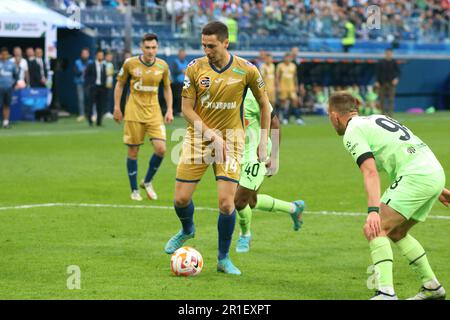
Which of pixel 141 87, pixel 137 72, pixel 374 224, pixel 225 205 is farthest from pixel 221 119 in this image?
pixel 141 87

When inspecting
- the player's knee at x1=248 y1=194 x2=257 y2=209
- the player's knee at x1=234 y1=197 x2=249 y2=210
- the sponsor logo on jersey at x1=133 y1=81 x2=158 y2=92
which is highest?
the sponsor logo on jersey at x1=133 y1=81 x2=158 y2=92

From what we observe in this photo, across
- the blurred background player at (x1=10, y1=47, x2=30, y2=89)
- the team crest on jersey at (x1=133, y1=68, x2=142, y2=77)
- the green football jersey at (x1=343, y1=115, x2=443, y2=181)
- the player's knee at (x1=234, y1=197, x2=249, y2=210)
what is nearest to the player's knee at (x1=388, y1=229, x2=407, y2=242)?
the green football jersey at (x1=343, y1=115, x2=443, y2=181)

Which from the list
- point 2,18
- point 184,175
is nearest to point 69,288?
point 184,175

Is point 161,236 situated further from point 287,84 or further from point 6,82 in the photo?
point 287,84

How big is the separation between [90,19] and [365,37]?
14701mm

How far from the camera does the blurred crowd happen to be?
38.6 meters

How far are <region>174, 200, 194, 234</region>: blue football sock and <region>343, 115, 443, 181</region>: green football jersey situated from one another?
2.66 metres

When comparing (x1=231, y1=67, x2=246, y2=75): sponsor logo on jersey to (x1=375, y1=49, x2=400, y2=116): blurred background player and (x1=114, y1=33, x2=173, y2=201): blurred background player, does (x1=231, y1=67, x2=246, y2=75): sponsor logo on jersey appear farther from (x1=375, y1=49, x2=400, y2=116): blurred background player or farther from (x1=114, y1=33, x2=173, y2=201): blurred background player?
(x1=375, y1=49, x2=400, y2=116): blurred background player

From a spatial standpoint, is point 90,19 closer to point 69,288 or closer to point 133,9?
point 133,9

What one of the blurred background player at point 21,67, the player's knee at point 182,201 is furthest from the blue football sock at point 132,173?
the blurred background player at point 21,67

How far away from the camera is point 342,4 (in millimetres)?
46500

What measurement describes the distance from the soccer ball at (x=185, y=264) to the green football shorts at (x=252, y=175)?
1986 mm

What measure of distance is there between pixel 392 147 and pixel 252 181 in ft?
11.1

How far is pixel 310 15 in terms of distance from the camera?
43844mm
